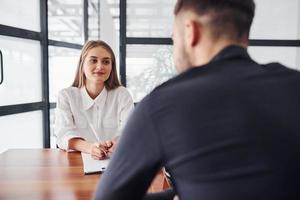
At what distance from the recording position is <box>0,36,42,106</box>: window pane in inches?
103

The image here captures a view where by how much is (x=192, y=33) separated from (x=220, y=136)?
247 mm

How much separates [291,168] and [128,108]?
1.52m

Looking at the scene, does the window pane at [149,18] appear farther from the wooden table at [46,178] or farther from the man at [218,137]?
the man at [218,137]

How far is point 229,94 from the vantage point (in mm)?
557

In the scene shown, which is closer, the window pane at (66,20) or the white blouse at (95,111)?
the white blouse at (95,111)

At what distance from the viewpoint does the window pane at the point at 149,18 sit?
3764 millimetres

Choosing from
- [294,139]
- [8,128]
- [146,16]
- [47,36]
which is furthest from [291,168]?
[146,16]

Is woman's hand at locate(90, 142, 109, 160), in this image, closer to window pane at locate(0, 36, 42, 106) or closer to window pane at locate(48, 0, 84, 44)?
window pane at locate(0, 36, 42, 106)

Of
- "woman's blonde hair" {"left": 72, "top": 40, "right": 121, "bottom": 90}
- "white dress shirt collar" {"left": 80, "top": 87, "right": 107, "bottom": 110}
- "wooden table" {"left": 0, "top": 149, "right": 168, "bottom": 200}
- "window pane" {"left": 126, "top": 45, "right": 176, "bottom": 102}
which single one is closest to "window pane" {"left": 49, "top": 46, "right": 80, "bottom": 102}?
"window pane" {"left": 126, "top": 45, "right": 176, "bottom": 102}

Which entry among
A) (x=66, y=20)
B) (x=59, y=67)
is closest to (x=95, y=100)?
(x=59, y=67)

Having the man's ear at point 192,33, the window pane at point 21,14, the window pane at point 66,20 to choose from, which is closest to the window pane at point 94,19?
the window pane at point 66,20

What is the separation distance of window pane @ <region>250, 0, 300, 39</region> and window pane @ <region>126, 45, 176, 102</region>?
1164mm

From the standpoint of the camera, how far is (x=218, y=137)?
549 mm

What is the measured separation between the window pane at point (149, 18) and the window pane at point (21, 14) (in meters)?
1.13
